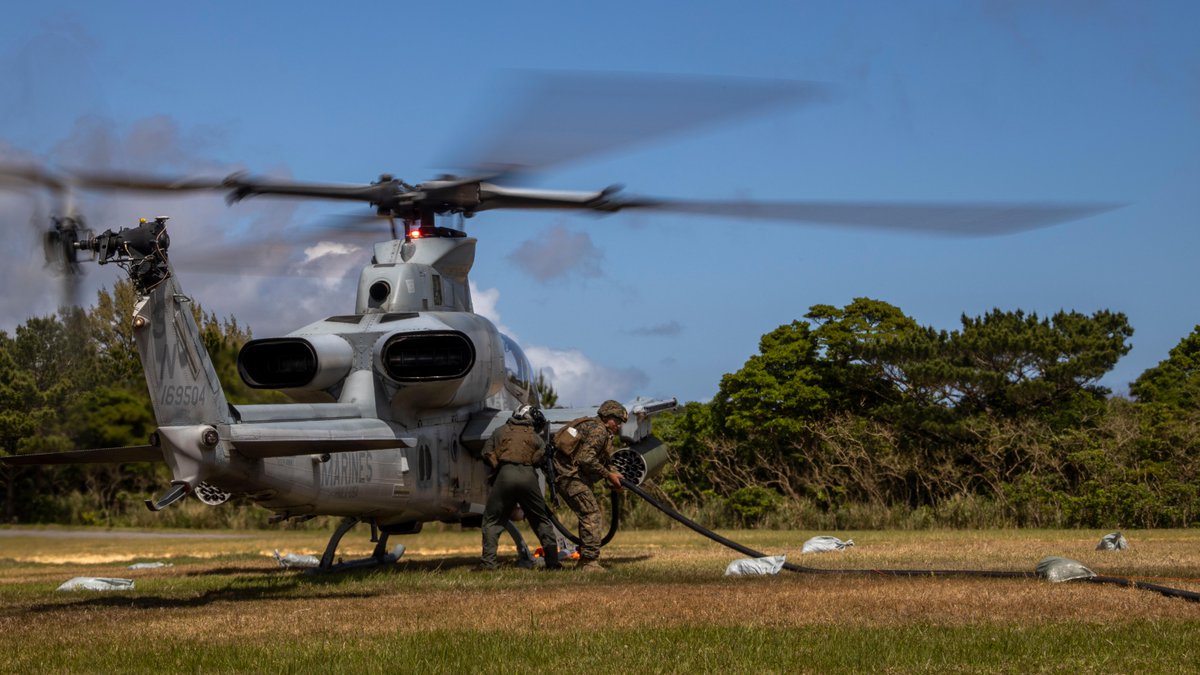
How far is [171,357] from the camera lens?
10758mm

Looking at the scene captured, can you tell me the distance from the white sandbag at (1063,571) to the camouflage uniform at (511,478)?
561 centimetres

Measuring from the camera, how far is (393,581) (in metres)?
12.9

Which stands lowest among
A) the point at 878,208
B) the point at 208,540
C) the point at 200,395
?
the point at 208,540

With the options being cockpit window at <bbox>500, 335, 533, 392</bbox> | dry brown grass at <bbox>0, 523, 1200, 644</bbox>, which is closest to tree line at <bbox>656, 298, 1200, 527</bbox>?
dry brown grass at <bbox>0, 523, 1200, 644</bbox>

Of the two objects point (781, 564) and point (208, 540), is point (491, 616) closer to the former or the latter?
point (781, 564)

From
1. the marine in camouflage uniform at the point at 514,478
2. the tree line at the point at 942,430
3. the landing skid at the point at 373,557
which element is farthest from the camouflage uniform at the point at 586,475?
the tree line at the point at 942,430

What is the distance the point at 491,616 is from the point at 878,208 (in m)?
3.91

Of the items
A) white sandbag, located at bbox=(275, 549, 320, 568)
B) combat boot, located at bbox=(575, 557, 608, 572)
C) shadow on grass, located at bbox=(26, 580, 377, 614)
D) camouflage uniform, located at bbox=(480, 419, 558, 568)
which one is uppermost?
camouflage uniform, located at bbox=(480, 419, 558, 568)

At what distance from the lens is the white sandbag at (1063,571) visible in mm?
10394

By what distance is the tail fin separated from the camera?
419 inches

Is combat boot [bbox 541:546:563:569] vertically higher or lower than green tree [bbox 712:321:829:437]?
lower

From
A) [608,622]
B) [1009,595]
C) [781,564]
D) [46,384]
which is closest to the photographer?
[608,622]

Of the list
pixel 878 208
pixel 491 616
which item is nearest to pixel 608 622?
pixel 491 616

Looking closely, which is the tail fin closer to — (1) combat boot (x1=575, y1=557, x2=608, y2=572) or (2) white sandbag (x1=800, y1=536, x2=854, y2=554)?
(1) combat boot (x1=575, y1=557, x2=608, y2=572)
